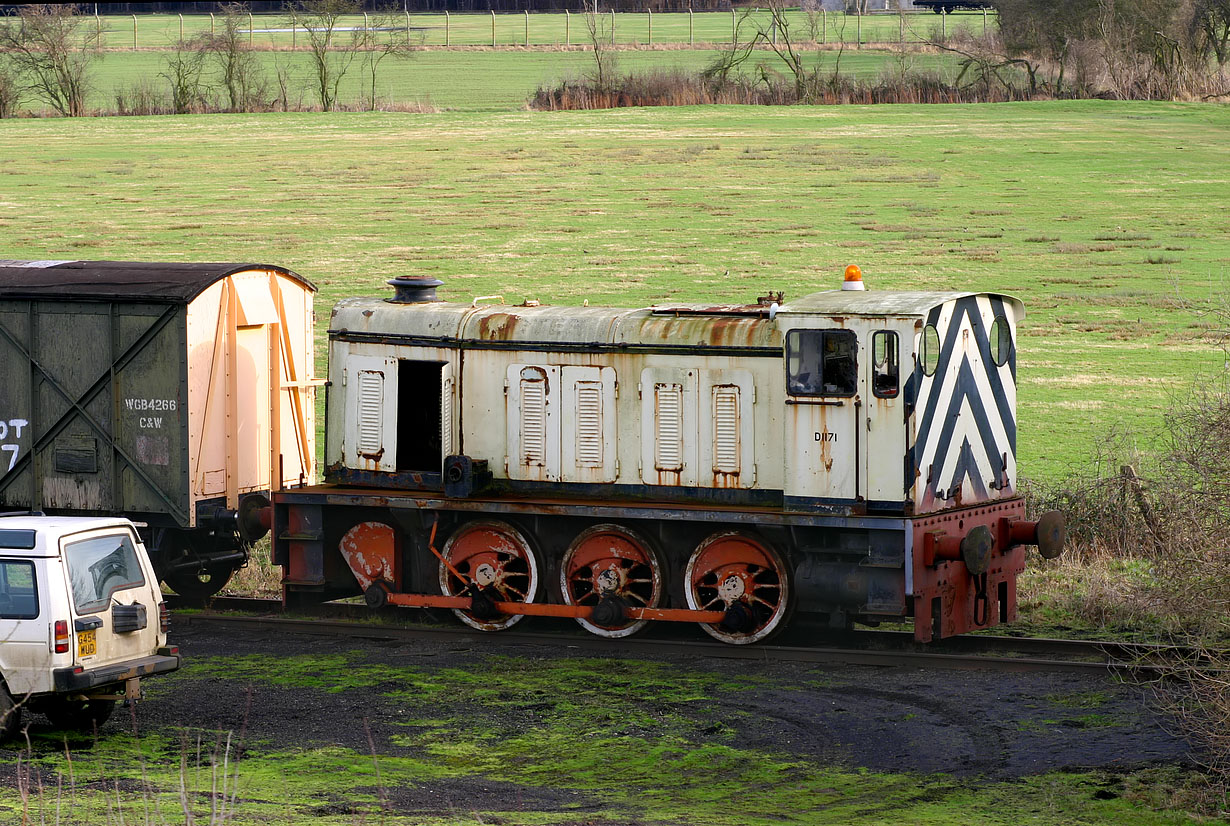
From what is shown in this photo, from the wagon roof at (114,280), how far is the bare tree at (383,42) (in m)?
55.2

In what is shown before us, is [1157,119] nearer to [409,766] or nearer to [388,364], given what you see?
[388,364]

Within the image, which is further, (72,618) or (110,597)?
(110,597)

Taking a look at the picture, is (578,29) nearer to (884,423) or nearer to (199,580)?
(199,580)

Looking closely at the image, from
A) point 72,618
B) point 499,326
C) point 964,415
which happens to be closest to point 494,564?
point 499,326

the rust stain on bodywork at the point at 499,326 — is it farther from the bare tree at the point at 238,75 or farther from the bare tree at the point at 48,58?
the bare tree at the point at 48,58

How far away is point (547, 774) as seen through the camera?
12016mm

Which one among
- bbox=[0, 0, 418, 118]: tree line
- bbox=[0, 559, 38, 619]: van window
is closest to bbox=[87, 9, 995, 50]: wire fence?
bbox=[0, 0, 418, 118]: tree line

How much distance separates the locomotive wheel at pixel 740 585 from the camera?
1571 cm

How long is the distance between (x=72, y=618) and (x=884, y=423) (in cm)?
700

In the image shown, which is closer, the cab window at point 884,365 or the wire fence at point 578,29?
the cab window at point 884,365

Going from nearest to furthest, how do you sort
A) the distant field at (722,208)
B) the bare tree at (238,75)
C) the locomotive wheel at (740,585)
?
the locomotive wheel at (740,585), the distant field at (722,208), the bare tree at (238,75)

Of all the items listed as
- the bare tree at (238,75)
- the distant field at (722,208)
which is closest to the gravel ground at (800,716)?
the distant field at (722,208)

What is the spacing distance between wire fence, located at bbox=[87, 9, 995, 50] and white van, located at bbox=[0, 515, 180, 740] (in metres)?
63.2

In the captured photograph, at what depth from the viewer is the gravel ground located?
12.1m
